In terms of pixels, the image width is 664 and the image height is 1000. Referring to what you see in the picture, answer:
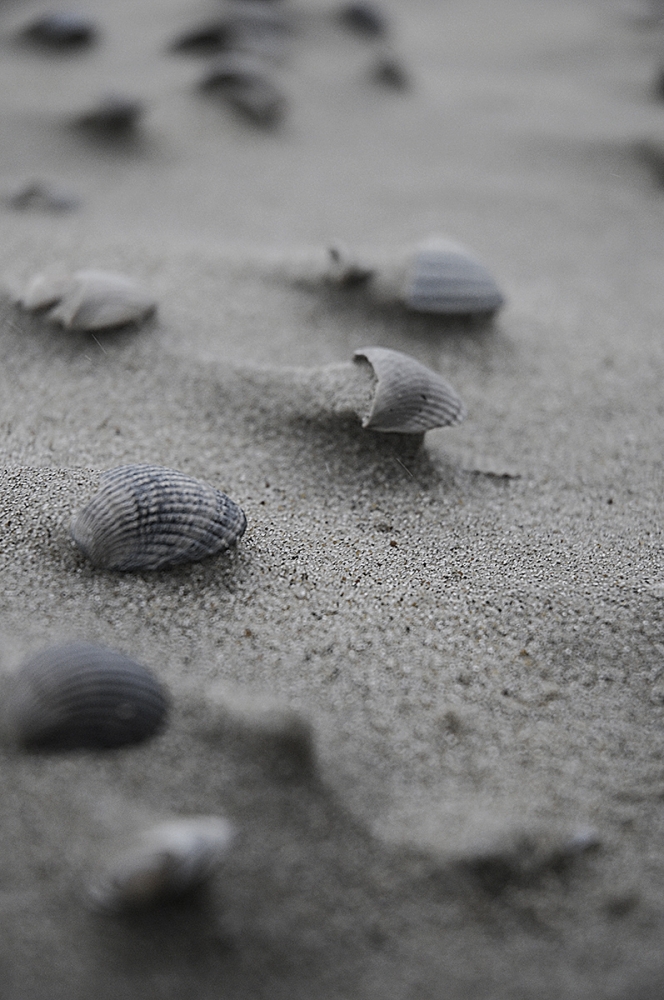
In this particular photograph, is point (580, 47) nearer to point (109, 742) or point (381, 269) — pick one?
point (381, 269)

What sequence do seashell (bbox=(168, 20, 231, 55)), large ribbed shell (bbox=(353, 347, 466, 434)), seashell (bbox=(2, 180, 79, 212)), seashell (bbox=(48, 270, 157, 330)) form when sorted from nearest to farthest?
1. large ribbed shell (bbox=(353, 347, 466, 434))
2. seashell (bbox=(48, 270, 157, 330))
3. seashell (bbox=(2, 180, 79, 212))
4. seashell (bbox=(168, 20, 231, 55))

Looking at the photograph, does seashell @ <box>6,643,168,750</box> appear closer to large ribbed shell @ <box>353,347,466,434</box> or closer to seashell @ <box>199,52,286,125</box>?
large ribbed shell @ <box>353,347,466,434</box>

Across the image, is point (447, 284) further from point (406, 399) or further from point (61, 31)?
point (61, 31)

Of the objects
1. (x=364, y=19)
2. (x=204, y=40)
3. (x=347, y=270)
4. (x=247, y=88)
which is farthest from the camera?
(x=364, y=19)

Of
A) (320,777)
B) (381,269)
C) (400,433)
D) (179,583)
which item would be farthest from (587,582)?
(381,269)

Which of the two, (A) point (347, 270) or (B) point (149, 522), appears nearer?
(B) point (149, 522)

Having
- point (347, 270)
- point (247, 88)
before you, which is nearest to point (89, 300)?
point (347, 270)

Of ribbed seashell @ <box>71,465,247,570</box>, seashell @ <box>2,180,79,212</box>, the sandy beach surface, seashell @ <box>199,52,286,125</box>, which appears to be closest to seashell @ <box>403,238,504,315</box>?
the sandy beach surface
